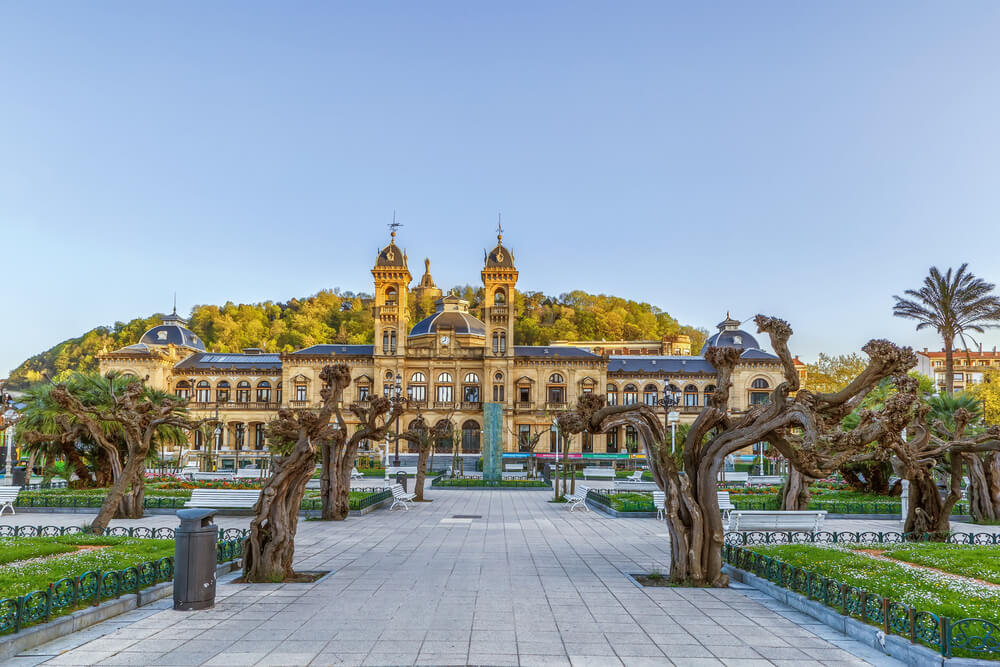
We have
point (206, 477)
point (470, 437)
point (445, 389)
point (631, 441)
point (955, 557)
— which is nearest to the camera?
point (955, 557)

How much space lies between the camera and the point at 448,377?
76.9 metres

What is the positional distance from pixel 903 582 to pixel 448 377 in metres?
66.9

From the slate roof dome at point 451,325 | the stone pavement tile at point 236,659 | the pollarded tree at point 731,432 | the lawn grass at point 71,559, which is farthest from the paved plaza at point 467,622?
the slate roof dome at point 451,325

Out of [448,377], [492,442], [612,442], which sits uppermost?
[448,377]

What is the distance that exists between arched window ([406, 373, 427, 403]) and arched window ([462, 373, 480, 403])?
3929 millimetres

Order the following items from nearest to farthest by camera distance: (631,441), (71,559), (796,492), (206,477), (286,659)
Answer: (286,659)
(71,559)
(796,492)
(206,477)
(631,441)

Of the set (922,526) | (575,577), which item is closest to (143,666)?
(575,577)

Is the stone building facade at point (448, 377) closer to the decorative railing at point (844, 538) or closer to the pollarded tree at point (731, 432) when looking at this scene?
the decorative railing at point (844, 538)

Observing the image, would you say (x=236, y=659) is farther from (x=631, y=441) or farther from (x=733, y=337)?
(x=733, y=337)

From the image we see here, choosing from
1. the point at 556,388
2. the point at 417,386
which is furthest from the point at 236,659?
the point at 417,386

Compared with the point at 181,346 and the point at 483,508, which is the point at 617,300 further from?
the point at 483,508

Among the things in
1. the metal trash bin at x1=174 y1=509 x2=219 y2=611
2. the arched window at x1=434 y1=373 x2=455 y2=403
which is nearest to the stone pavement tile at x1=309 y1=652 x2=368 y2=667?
the metal trash bin at x1=174 y1=509 x2=219 y2=611

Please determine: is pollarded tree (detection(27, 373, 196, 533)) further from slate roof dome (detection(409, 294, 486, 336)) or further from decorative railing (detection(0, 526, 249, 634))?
slate roof dome (detection(409, 294, 486, 336))

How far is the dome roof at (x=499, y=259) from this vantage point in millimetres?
75812
